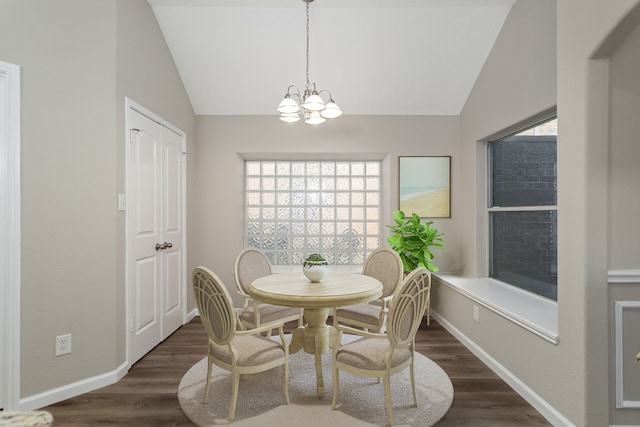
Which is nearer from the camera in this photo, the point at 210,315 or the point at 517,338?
the point at 210,315

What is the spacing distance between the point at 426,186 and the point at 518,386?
2.38m

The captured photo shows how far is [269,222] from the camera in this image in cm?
459

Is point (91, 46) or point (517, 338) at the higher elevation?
point (91, 46)

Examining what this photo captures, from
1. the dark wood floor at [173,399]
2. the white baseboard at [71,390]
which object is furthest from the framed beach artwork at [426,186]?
the white baseboard at [71,390]

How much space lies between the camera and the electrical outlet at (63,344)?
2.27 m

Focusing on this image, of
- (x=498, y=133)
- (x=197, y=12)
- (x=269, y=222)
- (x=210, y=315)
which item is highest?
(x=197, y=12)

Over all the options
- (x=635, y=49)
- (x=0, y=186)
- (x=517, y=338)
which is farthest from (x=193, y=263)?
(x=635, y=49)

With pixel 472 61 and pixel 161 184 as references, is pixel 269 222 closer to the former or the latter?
pixel 161 184

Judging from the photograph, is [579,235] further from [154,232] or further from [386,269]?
[154,232]

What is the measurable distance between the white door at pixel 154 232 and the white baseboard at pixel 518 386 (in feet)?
9.57

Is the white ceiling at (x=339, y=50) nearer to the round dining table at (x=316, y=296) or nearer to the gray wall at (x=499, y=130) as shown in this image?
the gray wall at (x=499, y=130)

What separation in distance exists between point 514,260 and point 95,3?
13.5 ft

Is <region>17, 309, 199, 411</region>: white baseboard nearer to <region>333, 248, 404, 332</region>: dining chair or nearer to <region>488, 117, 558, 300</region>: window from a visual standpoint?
<region>333, 248, 404, 332</region>: dining chair

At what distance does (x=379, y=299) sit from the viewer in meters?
2.69
